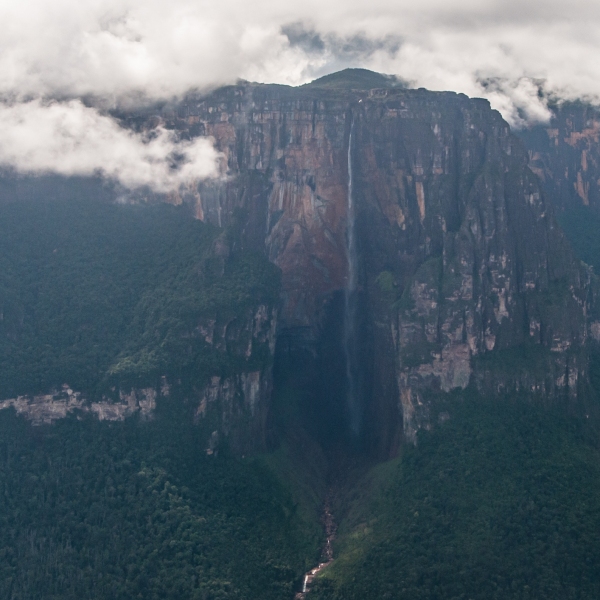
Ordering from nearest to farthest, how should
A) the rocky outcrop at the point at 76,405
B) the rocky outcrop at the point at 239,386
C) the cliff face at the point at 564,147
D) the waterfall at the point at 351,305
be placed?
the rocky outcrop at the point at 76,405 → the rocky outcrop at the point at 239,386 → the waterfall at the point at 351,305 → the cliff face at the point at 564,147

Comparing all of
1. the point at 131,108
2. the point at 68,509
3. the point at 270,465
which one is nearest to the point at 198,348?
the point at 270,465

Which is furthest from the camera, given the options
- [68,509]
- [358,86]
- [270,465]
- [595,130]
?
[595,130]

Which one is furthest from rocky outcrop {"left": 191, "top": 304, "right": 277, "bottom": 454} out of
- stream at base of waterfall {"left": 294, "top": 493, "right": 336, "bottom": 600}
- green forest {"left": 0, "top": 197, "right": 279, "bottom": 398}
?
stream at base of waterfall {"left": 294, "top": 493, "right": 336, "bottom": 600}

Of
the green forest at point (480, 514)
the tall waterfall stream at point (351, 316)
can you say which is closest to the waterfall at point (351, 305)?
the tall waterfall stream at point (351, 316)

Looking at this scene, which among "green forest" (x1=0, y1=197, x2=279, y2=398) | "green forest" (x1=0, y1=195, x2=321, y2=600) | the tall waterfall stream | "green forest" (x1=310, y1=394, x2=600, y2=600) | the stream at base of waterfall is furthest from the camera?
the tall waterfall stream

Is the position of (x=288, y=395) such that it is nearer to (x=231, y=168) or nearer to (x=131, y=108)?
(x=231, y=168)

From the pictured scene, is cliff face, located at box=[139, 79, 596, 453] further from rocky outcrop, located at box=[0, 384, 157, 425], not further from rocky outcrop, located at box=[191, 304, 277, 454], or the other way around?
rocky outcrop, located at box=[0, 384, 157, 425]

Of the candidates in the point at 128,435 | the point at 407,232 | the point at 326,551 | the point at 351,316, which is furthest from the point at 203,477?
the point at 407,232

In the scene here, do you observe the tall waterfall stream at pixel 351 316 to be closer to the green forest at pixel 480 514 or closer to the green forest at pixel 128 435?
the green forest at pixel 128 435
